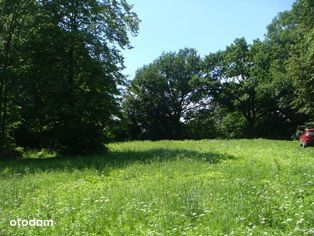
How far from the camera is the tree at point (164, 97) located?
2835 inches

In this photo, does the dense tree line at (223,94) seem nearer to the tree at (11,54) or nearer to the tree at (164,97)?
the tree at (164,97)

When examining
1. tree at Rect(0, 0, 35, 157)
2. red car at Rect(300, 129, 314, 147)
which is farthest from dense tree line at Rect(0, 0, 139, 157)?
red car at Rect(300, 129, 314, 147)

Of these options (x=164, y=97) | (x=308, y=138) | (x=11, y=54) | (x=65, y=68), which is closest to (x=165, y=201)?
(x=65, y=68)

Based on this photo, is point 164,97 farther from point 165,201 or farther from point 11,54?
point 165,201

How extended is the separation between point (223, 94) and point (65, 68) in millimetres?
45800

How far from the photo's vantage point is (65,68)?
25281mm

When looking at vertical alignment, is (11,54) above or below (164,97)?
below

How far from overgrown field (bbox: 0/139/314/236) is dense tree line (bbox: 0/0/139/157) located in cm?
960

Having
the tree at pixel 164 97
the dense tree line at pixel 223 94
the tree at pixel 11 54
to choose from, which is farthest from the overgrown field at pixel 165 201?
the tree at pixel 164 97

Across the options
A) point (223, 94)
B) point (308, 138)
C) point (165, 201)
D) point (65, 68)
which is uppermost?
point (223, 94)

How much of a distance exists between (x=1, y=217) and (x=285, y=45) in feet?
182

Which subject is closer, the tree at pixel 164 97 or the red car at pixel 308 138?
the red car at pixel 308 138

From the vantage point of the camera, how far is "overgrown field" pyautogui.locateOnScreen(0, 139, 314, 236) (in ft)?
25.4

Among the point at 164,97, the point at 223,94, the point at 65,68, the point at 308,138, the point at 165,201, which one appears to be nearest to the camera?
the point at 165,201
